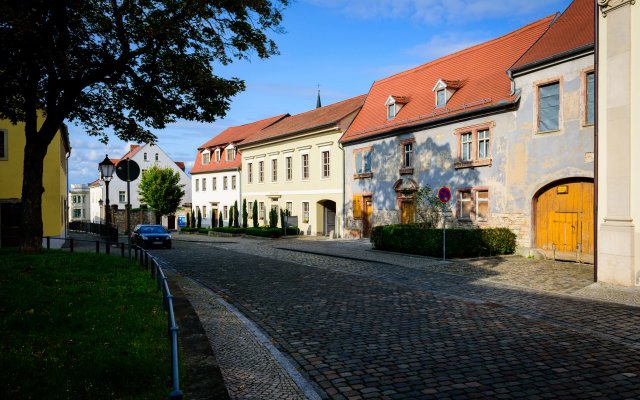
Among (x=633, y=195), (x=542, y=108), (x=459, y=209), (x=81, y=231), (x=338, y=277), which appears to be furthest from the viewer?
(x=81, y=231)

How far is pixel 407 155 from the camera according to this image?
25969mm

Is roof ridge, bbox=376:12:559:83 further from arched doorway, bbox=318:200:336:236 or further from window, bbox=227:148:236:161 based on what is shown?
window, bbox=227:148:236:161

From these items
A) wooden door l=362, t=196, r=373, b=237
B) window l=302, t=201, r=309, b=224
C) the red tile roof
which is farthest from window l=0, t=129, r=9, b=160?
the red tile roof

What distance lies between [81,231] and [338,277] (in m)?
A: 44.6

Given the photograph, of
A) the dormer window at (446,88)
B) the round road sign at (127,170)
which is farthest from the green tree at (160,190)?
the round road sign at (127,170)

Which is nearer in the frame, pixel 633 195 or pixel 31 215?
pixel 633 195

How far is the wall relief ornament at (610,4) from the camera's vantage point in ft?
37.9

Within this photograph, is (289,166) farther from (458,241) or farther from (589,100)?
(589,100)

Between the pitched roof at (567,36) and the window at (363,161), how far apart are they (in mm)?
11683

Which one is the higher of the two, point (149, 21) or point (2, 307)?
point (149, 21)

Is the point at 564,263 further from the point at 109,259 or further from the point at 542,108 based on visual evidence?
the point at 109,259

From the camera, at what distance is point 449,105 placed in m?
23.3

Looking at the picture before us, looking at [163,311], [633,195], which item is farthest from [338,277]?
[633,195]

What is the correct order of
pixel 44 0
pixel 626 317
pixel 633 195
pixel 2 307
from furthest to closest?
pixel 44 0, pixel 633 195, pixel 626 317, pixel 2 307
